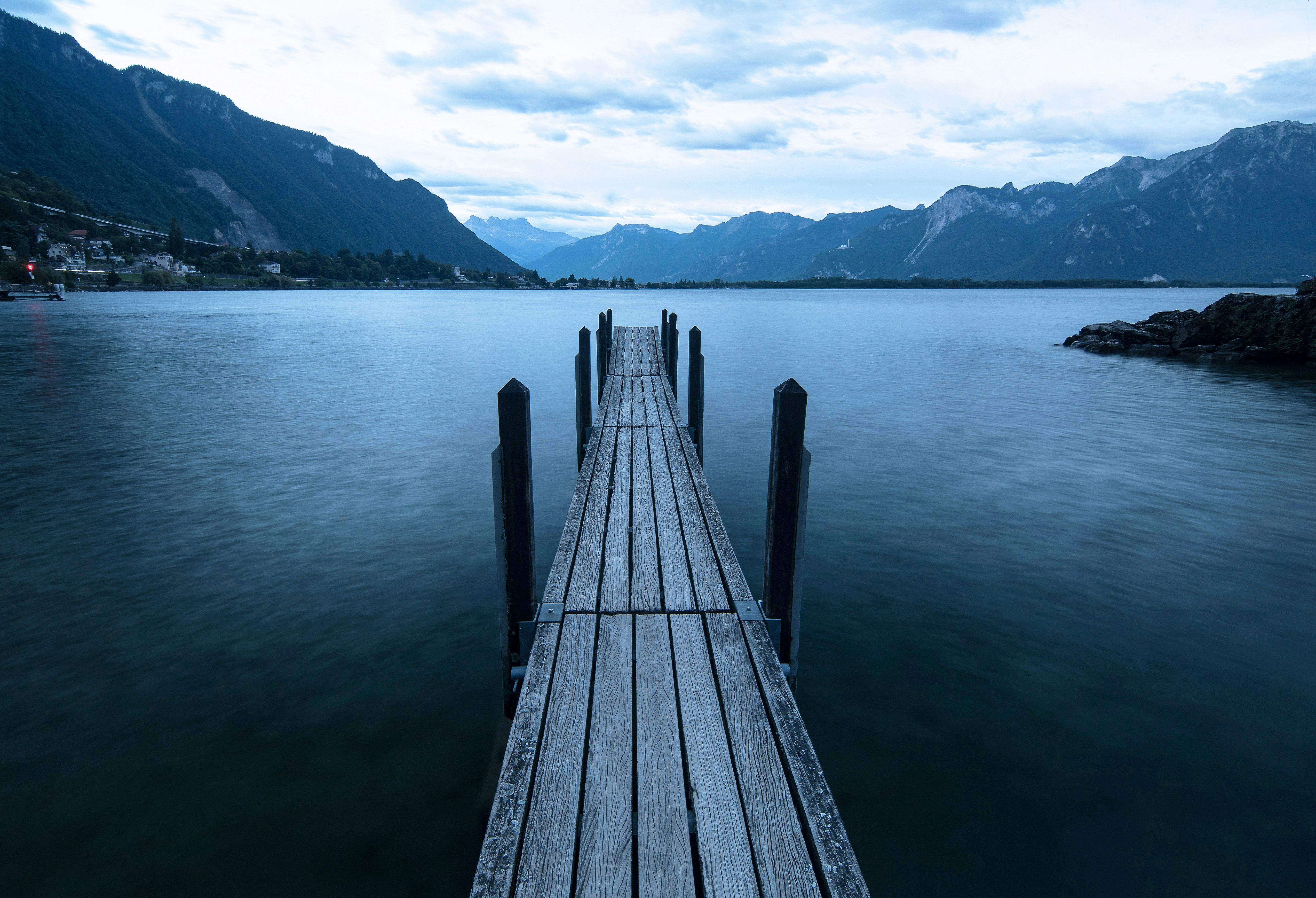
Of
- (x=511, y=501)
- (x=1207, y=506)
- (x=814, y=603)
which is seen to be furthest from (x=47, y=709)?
(x=1207, y=506)

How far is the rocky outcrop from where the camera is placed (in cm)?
3622

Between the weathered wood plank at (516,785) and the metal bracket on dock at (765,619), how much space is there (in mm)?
1151

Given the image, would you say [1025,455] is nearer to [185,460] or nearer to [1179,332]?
[185,460]

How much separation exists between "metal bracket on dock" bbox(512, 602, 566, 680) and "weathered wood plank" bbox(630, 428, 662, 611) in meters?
0.66

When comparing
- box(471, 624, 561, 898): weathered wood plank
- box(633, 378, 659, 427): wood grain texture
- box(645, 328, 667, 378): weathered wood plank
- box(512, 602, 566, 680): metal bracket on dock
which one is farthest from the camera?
box(645, 328, 667, 378): weathered wood plank

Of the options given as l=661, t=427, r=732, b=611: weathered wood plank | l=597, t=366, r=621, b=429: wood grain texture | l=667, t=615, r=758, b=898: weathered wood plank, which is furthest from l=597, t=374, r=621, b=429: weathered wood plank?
l=667, t=615, r=758, b=898: weathered wood plank

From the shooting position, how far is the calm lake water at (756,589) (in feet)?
18.9

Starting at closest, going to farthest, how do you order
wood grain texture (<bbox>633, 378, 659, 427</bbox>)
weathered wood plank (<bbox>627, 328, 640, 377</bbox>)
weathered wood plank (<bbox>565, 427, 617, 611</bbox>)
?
weathered wood plank (<bbox>565, 427, 617, 611</bbox>) → wood grain texture (<bbox>633, 378, 659, 427</bbox>) → weathered wood plank (<bbox>627, 328, 640, 377</bbox>)

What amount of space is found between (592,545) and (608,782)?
11.1 ft

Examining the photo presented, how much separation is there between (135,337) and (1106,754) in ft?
199

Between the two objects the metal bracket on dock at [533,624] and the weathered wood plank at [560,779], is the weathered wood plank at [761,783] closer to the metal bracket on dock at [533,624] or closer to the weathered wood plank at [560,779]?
the weathered wood plank at [560,779]

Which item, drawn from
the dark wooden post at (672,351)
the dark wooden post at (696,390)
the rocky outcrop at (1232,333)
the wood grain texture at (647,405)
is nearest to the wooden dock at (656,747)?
the wood grain texture at (647,405)

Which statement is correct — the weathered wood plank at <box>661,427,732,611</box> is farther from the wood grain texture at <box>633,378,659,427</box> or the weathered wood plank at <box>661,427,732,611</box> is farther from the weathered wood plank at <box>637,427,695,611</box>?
the wood grain texture at <box>633,378,659,427</box>

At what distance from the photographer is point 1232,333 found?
40031 millimetres
